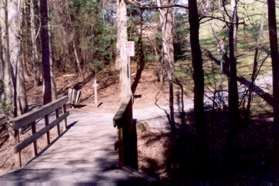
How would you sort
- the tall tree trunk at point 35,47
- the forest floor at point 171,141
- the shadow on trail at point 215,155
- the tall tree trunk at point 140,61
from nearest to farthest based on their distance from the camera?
the shadow on trail at point 215,155 < the forest floor at point 171,141 < the tall tree trunk at point 140,61 < the tall tree trunk at point 35,47

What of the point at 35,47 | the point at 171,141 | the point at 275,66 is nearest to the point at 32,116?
the point at 171,141

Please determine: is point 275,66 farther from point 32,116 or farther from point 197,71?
point 32,116

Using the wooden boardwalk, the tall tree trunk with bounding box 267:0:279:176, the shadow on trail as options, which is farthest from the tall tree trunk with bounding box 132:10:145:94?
the wooden boardwalk

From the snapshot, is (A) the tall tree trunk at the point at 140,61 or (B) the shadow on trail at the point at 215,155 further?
(A) the tall tree trunk at the point at 140,61

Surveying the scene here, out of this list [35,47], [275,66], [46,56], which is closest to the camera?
[275,66]

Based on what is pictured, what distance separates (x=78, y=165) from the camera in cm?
952

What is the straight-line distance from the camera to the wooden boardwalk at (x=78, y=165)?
25.9 ft

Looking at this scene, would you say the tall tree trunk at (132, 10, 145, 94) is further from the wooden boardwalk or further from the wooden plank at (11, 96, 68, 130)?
the wooden plank at (11, 96, 68, 130)

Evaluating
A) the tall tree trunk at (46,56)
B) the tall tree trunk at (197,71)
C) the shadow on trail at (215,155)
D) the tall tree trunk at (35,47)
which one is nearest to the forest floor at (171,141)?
the shadow on trail at (215,155)

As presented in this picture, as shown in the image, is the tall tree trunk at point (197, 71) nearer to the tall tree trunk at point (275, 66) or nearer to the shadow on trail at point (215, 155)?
the shadow on trail at point (215, 155)

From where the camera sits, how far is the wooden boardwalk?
7.89 metres

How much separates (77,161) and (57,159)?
536 millimetres

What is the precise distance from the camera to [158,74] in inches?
1161

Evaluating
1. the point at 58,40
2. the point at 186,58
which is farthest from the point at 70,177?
the point at 186,58
